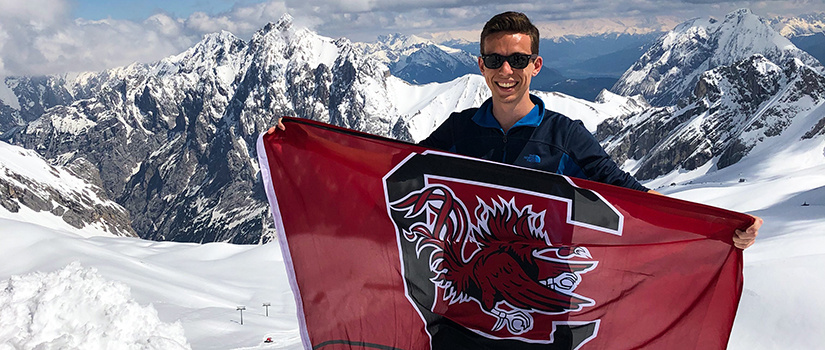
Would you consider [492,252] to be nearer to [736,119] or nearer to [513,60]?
[513,60]

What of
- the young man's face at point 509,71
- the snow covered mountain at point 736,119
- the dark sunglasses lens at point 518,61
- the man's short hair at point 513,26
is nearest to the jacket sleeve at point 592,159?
the young man's face at point 509,71

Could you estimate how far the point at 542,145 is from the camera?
538 centimetres

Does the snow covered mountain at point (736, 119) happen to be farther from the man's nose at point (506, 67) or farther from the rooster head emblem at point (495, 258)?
the man's nose at point (506, 67)

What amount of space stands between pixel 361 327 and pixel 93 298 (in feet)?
28.3

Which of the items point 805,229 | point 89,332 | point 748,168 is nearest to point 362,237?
point 89,332

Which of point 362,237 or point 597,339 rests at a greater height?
point 362,237

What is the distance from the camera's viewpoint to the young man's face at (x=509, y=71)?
Result: 520cm

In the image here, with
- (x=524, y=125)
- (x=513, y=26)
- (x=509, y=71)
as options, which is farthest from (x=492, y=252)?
(x=513, y=26)

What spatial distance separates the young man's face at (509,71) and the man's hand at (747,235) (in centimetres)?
242

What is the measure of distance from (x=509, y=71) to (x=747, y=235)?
2.72 metres

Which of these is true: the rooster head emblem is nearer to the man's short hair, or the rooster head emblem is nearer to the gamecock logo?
the gamecock logo

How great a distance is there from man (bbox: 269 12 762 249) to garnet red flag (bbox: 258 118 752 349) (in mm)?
149

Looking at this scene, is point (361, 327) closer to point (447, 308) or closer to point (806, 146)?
point (447, 308)

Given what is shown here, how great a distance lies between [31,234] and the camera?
56719mm
